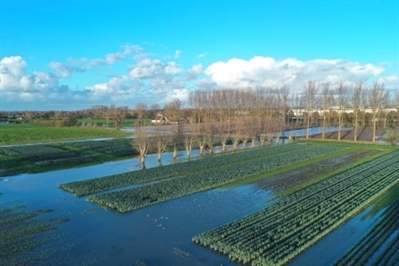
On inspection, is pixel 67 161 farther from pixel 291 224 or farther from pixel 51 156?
pixel 291 224

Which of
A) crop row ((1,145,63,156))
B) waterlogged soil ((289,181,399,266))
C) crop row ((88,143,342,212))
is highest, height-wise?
crop row ((1,145,63,156))

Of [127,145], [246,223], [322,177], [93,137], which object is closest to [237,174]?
[322,177]

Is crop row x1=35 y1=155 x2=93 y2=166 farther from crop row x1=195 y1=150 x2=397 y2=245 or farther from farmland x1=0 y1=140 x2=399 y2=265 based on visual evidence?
crop row x1=195 y1=150 x2=397 y2=245

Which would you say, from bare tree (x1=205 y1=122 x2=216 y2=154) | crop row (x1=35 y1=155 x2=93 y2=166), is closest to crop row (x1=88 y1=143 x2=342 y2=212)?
bare tree (x1=205 y1=122 x2=216 y2=154)

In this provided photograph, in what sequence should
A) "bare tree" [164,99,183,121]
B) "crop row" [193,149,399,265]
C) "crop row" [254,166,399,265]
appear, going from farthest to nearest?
"bare tree" [164,99,183,121] → "crop row" [193,149,399,265] → "crop row" [254,166,399,265]

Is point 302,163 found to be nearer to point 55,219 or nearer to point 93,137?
point 55,219
